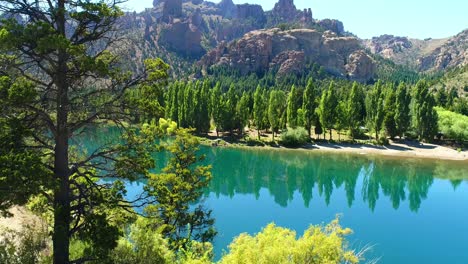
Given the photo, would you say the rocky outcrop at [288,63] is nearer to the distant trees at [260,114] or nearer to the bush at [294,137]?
the distant trees at [260,114]

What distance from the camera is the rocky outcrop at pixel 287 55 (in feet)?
566

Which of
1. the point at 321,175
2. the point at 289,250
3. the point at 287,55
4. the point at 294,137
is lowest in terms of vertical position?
the point at 321,175

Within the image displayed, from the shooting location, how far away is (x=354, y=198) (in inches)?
1625

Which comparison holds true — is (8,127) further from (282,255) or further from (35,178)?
(282,255)

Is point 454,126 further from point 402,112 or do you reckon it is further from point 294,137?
point 294,137

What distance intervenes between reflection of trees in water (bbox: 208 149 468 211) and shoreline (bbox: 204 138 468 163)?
3106mm

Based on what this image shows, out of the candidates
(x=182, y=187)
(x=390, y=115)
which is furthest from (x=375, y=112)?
(x=182, y=187)

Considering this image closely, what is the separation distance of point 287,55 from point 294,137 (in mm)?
114899

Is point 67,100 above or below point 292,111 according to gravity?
above

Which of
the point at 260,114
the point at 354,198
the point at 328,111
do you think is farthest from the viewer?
the point at 260,114

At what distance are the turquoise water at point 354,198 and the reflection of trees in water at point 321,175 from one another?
0.10 m

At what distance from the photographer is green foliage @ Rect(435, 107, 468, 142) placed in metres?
67.6

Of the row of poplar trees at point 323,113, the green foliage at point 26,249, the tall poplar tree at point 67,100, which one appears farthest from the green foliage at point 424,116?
the green foliage at point 26,249

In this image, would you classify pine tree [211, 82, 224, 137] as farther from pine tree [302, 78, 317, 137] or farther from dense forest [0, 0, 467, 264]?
dense forest [0, 0, 467, 264]
